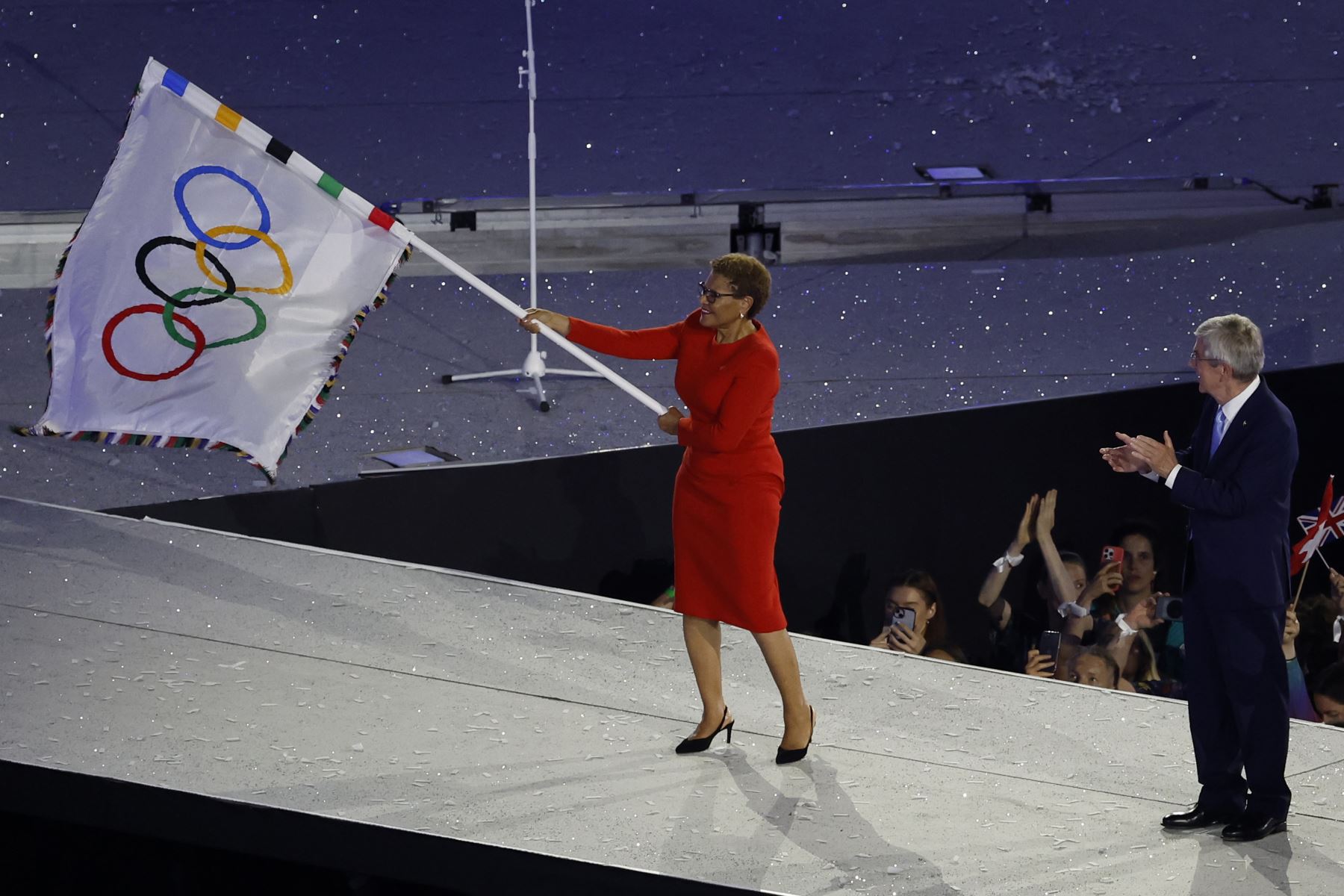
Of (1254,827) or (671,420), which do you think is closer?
(1254,827)

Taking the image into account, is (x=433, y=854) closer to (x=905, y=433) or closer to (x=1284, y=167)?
(x=905, y=433)

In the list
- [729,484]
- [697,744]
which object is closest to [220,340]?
[729,484]

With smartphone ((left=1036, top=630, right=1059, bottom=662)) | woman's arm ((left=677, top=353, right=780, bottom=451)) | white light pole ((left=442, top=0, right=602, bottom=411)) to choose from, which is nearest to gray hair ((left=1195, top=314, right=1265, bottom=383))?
woman's arm ((left=677, top=353, right=780, bottom=451))

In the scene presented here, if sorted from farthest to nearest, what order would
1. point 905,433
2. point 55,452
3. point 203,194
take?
point 55,452 → point 905,433 → point 203,194

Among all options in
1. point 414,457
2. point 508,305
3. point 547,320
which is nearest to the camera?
point 547,320

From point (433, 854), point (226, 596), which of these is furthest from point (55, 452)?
point (433, 854)

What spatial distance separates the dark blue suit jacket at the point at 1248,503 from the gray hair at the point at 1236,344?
0.18ft

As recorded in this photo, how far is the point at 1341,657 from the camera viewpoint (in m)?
4.07

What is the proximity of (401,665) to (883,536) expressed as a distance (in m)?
1.65

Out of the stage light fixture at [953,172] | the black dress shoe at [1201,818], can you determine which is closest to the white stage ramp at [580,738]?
the black dress shoe at [1201,818]

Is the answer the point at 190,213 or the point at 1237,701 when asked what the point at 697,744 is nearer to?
the point at 1237,701

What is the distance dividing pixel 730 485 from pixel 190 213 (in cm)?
134

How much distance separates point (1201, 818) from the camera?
265cm

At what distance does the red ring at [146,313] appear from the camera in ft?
10.7
